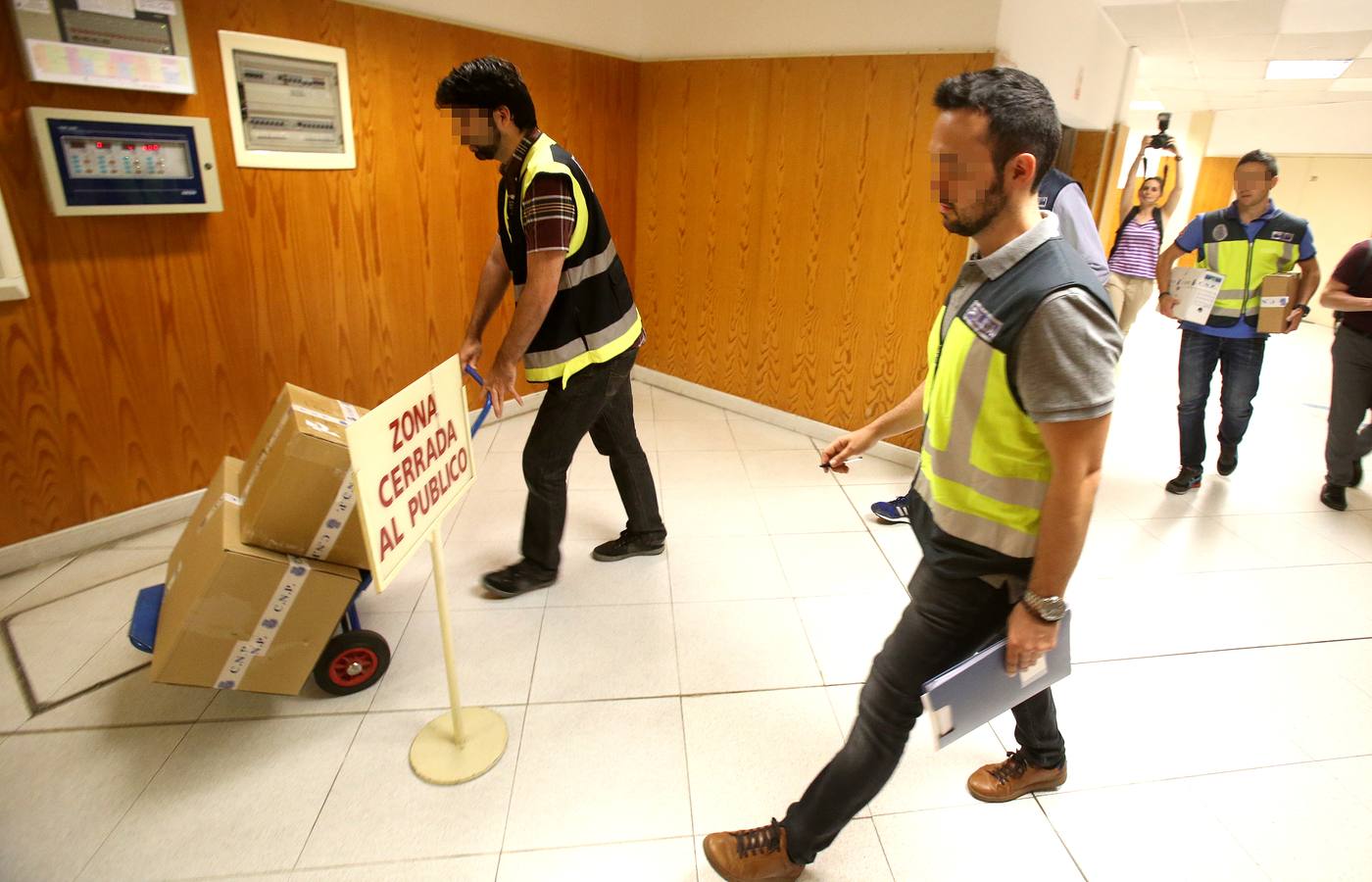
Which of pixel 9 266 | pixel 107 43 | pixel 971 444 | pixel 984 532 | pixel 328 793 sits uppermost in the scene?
pixel 107 43

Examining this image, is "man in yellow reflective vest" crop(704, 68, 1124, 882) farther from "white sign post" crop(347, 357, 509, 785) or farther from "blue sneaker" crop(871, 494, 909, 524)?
"blue sneaker" crop(871, 494, 909, 524)

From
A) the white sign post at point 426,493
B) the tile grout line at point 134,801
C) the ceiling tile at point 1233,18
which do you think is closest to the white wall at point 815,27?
the ceiling tile at point 1233,18

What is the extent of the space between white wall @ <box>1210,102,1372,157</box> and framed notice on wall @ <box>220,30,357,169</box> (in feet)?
36.8

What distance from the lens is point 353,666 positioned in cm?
196

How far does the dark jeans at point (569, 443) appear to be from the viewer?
2234 mm

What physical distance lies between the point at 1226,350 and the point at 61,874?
4.58 metres

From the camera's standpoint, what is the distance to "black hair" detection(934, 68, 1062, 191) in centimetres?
101

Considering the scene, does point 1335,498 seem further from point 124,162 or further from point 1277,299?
point 124,162

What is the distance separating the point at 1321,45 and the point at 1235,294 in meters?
A: 3.97

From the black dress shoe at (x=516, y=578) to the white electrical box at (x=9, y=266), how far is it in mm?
1737

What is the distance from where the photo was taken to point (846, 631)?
2332 millimetres

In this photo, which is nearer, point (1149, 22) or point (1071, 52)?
point (1071, 52)

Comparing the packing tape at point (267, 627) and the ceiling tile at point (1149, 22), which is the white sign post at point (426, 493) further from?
the ceiling tile at point (1149, 22)

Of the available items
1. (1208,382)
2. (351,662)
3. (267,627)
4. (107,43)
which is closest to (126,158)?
(107,43)
